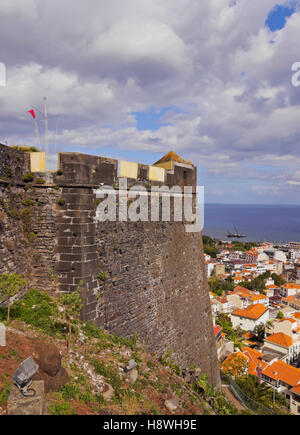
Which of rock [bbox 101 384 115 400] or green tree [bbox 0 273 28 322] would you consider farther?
green tree [bbox 0 273 28 322]

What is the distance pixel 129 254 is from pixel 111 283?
1138 mm

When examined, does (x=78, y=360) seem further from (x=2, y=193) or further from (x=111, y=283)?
(x=2, y=193)

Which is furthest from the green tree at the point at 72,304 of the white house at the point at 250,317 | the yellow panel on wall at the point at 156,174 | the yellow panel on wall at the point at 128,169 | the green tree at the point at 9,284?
the white house at the point at 250,317

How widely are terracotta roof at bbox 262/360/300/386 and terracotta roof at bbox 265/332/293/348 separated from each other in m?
9.64

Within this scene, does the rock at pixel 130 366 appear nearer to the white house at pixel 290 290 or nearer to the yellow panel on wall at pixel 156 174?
the yellow panel on wall at pixel 156 174

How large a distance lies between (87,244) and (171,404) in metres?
3.87

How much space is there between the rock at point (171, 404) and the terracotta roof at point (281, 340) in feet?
144

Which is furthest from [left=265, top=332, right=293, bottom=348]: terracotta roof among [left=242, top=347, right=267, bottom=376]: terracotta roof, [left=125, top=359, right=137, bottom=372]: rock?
[left=125, top=359, right=137, bottom=372]: rock

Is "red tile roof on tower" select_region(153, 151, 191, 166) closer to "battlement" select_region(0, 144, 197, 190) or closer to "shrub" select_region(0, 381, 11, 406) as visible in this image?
"battlement" select_region(0, 144, 197, 190)

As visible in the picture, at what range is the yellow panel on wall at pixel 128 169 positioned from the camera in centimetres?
861

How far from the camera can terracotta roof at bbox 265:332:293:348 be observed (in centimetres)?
4272

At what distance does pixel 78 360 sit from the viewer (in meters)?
5.73
